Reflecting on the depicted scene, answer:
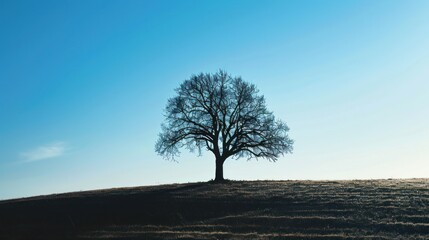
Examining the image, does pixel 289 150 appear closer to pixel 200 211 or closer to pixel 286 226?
pixel 200 211

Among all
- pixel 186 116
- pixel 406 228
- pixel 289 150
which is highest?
pixel 186 116

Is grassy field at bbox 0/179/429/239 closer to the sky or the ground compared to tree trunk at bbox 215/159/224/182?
closer to the ground

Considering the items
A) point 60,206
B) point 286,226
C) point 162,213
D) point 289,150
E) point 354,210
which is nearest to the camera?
point 286,226

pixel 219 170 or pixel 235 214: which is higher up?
pixel 219 170

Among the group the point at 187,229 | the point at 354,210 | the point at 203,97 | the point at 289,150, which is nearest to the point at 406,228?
the point at 354,210

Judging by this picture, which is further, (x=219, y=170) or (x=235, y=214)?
(x=219, y=170)

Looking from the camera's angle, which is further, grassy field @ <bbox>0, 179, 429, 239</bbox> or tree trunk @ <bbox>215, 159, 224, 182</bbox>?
tree trunk @ <bbox>215, 159, 224, 182</bbox>

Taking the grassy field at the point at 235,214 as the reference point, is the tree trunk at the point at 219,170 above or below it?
above

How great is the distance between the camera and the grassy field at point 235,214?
27223 mm

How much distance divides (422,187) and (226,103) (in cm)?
2259

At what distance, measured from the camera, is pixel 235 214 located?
110 ft

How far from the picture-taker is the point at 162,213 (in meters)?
34.8

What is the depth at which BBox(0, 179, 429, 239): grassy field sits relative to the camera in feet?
89.3

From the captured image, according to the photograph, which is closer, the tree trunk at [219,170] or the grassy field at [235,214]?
the grassy field at [235,214]
